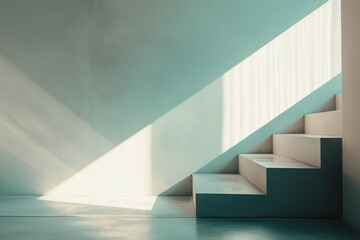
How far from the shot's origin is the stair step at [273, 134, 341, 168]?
2285 millimetres

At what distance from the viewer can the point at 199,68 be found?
3289 millimetres

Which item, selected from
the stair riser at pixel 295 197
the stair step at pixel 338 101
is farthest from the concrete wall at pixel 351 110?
the stair step at pixel 338 101

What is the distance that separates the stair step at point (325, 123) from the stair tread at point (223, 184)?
2.20 ft

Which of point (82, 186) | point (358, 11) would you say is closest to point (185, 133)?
point (82, 186)

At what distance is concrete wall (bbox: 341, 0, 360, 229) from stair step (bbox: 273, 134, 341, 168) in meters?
0.15

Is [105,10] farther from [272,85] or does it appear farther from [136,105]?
[272,85]

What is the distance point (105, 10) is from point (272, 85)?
1591mm

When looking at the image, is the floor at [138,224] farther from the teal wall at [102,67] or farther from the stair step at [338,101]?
the stair step at [338,101]

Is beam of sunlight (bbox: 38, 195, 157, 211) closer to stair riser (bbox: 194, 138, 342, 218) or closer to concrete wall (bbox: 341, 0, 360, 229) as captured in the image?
stair riser (bbox: 194, 138, 342, 218)

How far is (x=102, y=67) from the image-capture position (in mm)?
3297

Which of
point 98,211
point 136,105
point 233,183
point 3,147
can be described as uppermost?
point 136,105

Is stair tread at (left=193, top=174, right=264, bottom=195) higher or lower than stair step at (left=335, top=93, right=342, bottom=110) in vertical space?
lower

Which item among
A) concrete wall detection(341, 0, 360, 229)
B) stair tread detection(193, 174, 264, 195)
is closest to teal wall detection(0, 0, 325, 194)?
stair tread detection(193, 174, 264, 195)

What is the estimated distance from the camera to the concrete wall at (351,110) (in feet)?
6.68
